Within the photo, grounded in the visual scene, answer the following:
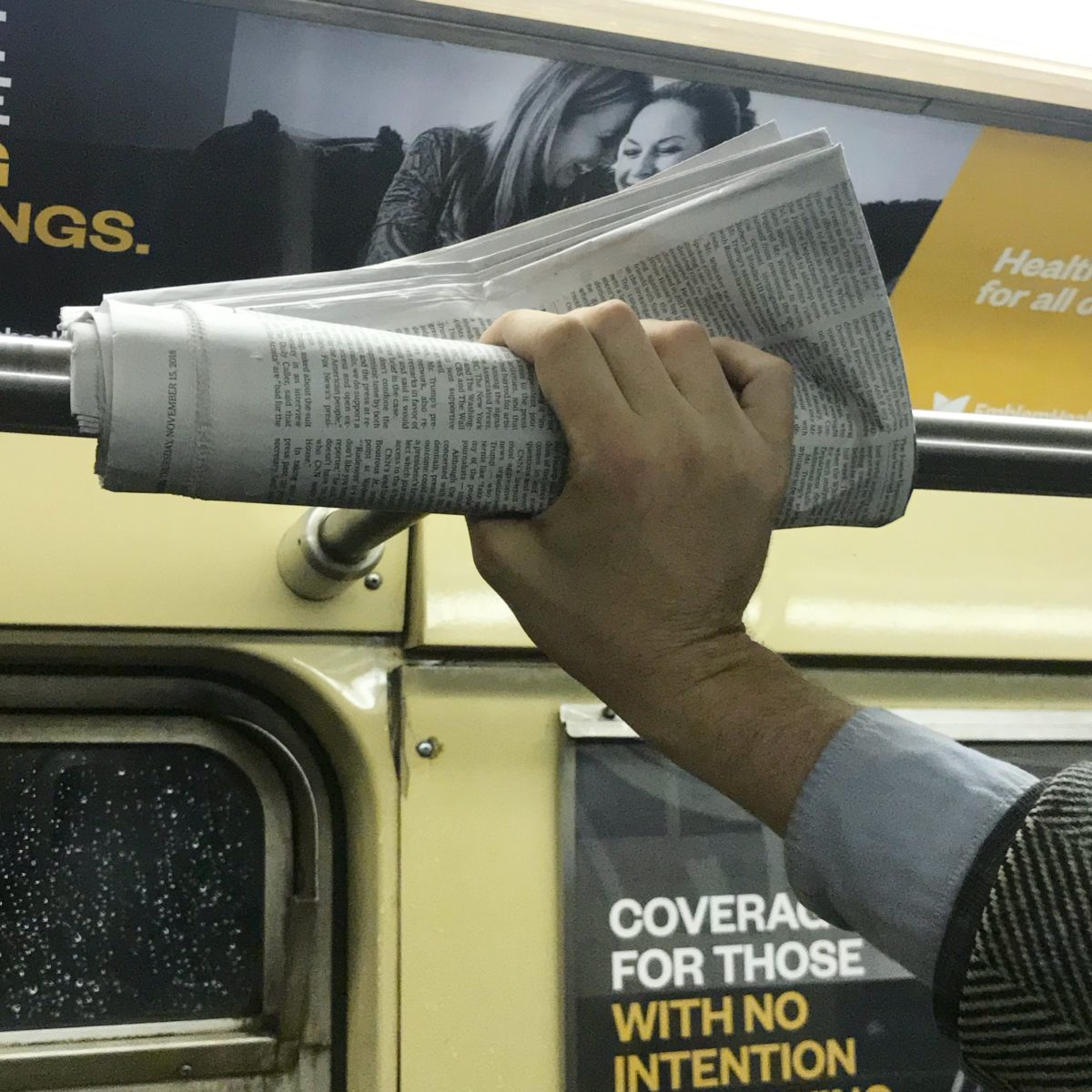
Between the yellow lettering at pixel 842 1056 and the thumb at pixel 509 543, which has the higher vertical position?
the thumb at pixel 509 543

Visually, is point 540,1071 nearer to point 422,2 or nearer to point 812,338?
point 812,338

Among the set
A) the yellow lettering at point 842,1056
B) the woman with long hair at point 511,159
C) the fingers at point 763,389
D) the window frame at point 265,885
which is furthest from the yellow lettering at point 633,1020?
the woman with long hair at point 511,159

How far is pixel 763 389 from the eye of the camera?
605 millimetres

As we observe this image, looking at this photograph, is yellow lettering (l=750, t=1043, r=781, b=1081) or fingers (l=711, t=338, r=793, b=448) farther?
yellow lettering (l=750, t=1043, r=781, b=1081)

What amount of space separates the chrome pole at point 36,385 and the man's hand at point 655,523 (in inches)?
8.4

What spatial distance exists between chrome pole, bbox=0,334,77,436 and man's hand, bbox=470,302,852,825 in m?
0.21

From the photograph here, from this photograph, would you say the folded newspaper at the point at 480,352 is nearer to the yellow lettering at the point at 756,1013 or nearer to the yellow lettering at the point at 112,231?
the yellow lettering at the point at 756,1013

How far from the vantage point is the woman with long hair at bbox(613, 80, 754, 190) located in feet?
4.89

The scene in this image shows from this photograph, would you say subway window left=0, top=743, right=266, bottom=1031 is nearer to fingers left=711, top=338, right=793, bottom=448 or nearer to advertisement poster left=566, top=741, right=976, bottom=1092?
advertisement poster left=566, top=741, right=976, bottom=1092

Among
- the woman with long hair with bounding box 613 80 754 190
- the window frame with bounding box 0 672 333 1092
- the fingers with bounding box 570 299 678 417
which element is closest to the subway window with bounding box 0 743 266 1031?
the window frame with bounding box 0 672 333 1092

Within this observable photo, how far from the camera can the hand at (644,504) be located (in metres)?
0.56

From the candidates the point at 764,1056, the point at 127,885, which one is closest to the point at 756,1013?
the point at 764,1056

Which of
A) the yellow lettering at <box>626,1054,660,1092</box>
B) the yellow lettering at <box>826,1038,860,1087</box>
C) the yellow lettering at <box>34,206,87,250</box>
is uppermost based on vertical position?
the yellow lettering at <box>34,206,87,250</box>

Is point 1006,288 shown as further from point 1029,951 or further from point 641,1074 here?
point 1029,951
